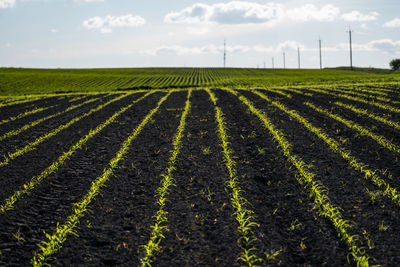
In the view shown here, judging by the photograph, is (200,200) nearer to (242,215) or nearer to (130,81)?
(242,215)

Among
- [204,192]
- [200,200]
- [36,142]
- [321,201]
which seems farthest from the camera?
[36,142]

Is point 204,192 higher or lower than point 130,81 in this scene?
lower

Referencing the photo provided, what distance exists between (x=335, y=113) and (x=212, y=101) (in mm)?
7965

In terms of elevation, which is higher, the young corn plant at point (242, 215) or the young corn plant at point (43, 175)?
the young corn plant at point (43, 175)

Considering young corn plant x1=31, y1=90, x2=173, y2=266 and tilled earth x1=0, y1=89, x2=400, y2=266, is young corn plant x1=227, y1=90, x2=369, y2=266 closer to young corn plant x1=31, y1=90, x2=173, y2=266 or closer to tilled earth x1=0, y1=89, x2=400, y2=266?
tilled earth x1=0, y1=89, x2=400, y2=266

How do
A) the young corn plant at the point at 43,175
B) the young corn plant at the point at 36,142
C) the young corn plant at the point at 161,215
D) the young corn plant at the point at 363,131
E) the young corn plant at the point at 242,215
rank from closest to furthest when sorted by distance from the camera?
1. the young corn plant at the point at 242,215
2. the young corn plant at the point at 161,215
3. the young corn plant at the point at 43,175
4. the young corn plant at the point at 36,142
5. the young corn plant at the point at 363,131

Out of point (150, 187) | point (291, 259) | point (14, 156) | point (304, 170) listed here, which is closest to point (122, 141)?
point (14, 156)

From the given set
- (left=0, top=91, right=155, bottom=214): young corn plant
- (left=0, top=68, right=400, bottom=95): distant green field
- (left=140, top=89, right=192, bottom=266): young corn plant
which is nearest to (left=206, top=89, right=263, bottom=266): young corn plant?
(left=140, top=89, right=192, bottom=266): young corn plant

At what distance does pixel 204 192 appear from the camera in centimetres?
747

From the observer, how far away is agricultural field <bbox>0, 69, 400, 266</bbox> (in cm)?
533

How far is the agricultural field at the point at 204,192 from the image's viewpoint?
5332 millimetres

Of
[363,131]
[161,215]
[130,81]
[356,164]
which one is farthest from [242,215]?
[130,81]

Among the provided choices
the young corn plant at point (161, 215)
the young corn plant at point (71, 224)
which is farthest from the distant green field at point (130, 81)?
the young corn plant at point (71, 224)

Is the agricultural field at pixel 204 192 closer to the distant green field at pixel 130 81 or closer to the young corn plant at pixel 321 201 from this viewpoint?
the young corn plant at pixel 321 201
